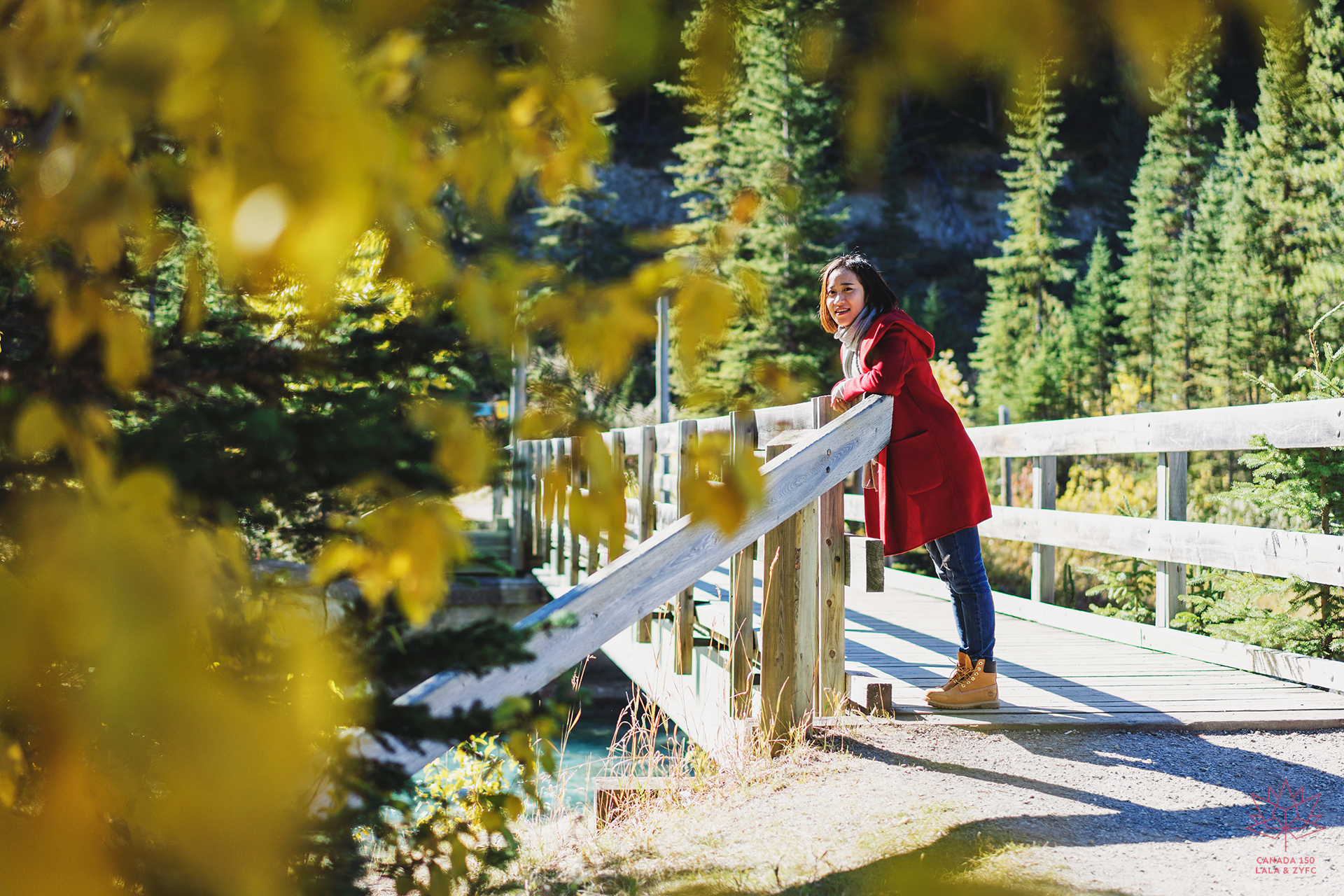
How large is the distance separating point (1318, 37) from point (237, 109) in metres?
17.7

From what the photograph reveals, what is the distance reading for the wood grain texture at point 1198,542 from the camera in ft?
12.8

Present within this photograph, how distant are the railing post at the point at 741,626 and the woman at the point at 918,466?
1.62 ft

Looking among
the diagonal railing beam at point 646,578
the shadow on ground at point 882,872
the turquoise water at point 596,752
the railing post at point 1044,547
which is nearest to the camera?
the diagonal railing beam at point 646,578

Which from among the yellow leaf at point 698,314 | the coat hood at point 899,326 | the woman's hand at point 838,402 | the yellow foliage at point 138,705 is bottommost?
the yellow foliage at point 138,705

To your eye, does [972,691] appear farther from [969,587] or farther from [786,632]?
[786,632]

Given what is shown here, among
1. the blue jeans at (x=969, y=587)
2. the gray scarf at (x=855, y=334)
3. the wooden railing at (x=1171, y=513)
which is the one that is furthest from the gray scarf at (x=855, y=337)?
the wooden railing at (x=1171, y=513)

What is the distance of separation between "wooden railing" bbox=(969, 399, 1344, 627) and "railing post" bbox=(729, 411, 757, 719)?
2049 mm

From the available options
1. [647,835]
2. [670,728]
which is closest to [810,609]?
[647,835]

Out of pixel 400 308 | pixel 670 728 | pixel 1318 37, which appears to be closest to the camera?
pixel 400 308

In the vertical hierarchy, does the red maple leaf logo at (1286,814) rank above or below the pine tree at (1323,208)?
below

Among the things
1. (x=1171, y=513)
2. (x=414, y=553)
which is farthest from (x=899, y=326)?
(x=414, y=553)

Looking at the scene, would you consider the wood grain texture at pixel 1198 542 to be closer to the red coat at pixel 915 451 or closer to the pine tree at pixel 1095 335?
the red coat at pixel 915 451

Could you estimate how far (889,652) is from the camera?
15.4 ft

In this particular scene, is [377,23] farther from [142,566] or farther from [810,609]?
[810,609]
